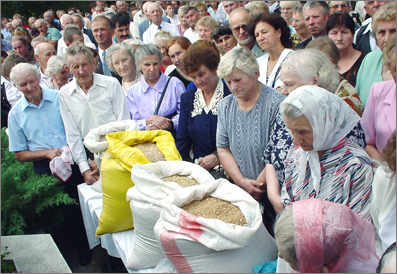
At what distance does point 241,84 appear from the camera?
236 centimetres

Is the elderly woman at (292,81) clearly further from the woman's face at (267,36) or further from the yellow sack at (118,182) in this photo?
the woman's face at (267,36)

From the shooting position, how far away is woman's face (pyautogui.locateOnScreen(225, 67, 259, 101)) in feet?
7.71

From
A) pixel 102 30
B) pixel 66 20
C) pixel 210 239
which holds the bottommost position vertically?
pixel 210 239

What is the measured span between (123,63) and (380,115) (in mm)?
2721

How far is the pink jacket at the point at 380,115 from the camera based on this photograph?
85.2 inches

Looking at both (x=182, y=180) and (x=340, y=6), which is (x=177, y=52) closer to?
(x=182, y=180)

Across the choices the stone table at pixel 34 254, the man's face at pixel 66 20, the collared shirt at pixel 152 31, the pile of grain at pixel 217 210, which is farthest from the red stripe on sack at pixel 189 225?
the man's face at pixel 66 20

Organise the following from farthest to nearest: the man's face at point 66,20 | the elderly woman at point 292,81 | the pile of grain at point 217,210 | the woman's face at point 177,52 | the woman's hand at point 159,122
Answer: the man's face at point 66,20
the woman's face at point 177,52
the woman's hand at point 159,122
the elderly woman at point 292,81
the pile of grain at point 217,210

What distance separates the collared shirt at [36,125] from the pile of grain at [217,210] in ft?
6.76

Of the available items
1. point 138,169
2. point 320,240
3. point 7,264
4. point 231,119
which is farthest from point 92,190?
point 320,240

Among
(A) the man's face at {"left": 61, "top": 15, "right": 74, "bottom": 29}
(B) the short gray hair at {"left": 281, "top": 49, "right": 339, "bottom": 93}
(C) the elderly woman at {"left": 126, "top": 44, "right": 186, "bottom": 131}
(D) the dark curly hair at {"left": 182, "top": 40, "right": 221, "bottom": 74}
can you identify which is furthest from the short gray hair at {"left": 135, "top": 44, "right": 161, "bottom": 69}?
(A) the man's face at {"left": 61, "top": 15, "right": 74, "bottom": 29}

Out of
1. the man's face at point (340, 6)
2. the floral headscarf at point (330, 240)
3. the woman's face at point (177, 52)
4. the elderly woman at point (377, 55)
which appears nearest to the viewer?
the floral headscarf at point (330, 240)

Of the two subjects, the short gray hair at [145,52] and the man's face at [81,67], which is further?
the short gray hair at [145,52]

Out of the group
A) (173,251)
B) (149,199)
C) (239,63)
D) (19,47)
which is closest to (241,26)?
(239,63)
